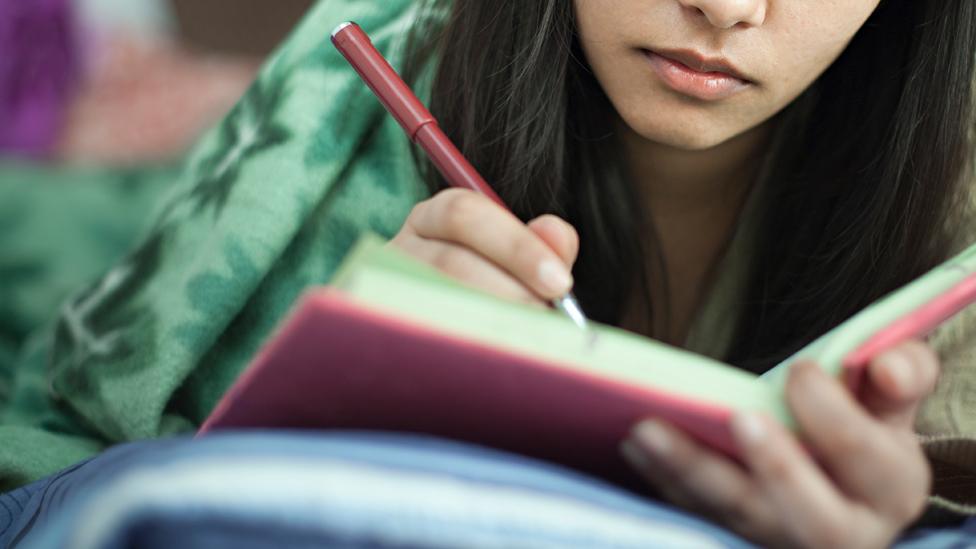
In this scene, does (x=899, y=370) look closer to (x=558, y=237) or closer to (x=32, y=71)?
(x=558, y=237)

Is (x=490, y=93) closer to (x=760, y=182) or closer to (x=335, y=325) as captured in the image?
(x=760, y=182)

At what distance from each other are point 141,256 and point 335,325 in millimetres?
511

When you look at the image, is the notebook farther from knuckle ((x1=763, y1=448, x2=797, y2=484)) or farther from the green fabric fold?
the green fabric fold

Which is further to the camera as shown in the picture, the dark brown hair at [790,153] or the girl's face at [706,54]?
the dark brown hair at [790,153]

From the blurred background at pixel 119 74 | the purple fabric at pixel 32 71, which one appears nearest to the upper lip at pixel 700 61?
the blurred background at pixel 119 74

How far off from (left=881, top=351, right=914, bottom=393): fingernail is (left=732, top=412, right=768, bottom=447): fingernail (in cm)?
6

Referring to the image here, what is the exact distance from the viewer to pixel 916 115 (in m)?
0.70

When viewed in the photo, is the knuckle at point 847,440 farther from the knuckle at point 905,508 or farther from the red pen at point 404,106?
the red pen at point 404,106

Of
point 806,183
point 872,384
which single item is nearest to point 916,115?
point 806,183

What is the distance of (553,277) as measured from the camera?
46 cm

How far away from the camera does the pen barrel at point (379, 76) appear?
1.95 feet

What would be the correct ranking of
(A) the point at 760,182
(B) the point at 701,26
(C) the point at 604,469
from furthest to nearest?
(A) the point at 760,182 < (B) the point at 701,26 < (C) the point at 604,469

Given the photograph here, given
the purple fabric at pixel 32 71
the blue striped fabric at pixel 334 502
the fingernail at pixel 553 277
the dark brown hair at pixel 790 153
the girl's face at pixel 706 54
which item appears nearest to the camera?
the blue striped fabric at pixel 334 502

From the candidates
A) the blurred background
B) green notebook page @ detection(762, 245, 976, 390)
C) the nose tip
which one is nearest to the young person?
the nose tip
